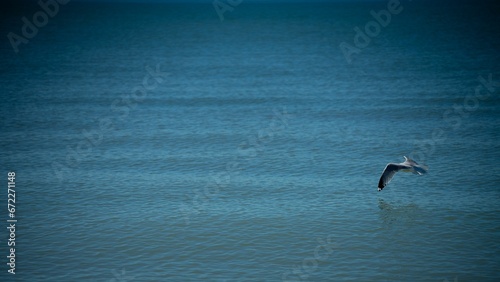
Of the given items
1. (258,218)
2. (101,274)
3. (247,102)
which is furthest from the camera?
(247,102)

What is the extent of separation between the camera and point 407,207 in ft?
162

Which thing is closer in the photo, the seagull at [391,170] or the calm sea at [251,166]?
the calm sea at [251,166]

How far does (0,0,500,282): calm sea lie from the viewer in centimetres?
4184

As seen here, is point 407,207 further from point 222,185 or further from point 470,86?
point 470,86

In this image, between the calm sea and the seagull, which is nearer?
the calm sea

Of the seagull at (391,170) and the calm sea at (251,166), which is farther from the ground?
the seagull at (391,170)

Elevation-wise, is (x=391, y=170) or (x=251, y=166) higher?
(x=391, y=170)

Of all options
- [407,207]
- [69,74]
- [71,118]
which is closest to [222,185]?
[407,207]

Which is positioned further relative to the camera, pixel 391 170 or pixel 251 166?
pixel 251 166

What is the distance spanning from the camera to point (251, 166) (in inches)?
2366

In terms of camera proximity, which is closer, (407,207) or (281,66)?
(407,207)

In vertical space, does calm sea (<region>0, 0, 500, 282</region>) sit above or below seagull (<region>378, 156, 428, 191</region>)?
below

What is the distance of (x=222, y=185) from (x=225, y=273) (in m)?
15.9

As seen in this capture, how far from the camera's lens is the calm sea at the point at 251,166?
41.8m
